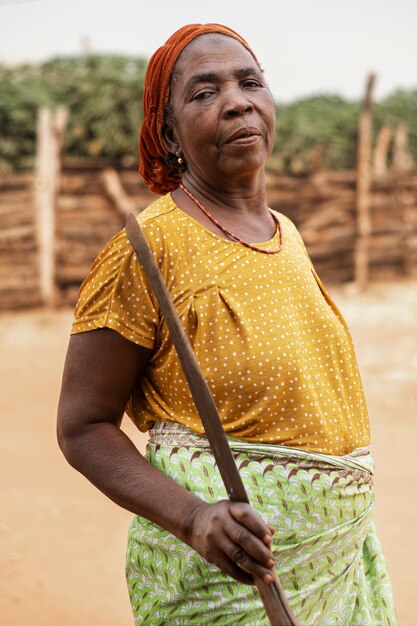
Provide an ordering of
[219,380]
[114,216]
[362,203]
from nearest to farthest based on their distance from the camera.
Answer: [219,380] → [114,216] → [362,203]

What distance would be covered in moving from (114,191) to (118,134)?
0.99 metres

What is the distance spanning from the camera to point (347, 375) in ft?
6.13

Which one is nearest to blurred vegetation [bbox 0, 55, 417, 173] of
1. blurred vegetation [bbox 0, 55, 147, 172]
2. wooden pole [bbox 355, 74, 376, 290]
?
blurred vegetation [bbox 0, 55, 147, 172]

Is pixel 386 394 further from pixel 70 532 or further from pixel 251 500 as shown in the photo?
pixel 251 500

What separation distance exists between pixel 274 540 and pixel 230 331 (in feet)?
1.35

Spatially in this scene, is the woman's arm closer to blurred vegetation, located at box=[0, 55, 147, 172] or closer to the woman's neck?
the woman's neck

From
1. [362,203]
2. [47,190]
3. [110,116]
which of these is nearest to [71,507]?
[47,190]

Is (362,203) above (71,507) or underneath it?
above

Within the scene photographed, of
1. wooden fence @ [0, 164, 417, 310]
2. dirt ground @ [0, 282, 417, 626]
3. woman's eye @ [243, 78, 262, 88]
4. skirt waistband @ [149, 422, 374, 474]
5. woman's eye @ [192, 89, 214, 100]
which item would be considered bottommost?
dirt ground @ [0, 282, 417, 626]

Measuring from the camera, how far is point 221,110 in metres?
1.80

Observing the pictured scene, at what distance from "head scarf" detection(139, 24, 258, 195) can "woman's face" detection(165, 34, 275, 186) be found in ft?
0.05

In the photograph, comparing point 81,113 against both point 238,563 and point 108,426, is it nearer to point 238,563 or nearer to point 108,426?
point 108,426

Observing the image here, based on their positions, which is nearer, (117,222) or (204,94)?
(204,94)

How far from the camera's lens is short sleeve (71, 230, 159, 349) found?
1703mm
